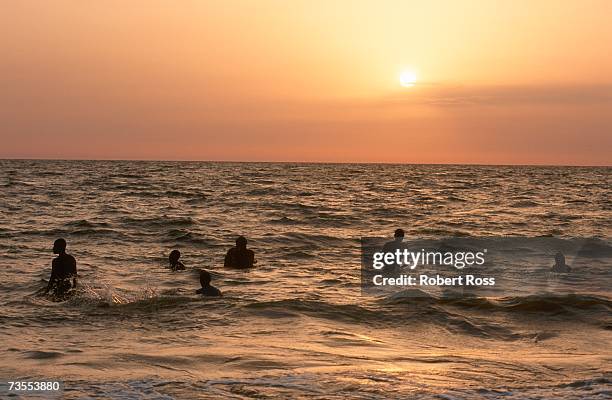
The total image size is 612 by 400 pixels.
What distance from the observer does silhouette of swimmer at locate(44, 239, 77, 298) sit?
15.8 metres

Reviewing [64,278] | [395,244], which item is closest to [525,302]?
[395,244]

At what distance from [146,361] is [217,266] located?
12.0 meters

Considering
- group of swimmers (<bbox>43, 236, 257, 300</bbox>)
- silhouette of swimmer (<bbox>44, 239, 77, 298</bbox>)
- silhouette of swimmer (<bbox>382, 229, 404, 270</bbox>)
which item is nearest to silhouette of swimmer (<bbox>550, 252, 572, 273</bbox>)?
silhouette of swimmer (<bbox>382, 229, 404, 270</bbox>)

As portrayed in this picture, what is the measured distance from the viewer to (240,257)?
20391 mm

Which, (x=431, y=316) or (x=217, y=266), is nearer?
(x=431, y=316)

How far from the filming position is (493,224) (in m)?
38.3

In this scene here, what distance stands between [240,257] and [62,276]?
556 cm

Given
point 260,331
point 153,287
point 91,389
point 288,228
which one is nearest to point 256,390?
point 91,389

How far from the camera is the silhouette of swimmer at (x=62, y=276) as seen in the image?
51.7 ft

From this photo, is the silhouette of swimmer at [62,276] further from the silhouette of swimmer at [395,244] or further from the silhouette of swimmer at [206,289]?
the silhouette of swimmer at [395,244]

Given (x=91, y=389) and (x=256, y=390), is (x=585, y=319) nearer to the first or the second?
(x=256, y=390)

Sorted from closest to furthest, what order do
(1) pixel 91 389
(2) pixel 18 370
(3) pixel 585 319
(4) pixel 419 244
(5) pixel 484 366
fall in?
(1) pixel 91 389 < (2) pixel 18 370 < (5) pixel 484 366 < (3) pixel 585 319 < (4) pixel 419 244

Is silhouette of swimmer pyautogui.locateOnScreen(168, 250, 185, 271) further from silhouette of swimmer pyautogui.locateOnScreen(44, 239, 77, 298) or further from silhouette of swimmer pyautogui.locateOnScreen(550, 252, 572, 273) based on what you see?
silhouette of swimmer pyautogui.locateOnScreen(550, 252, 572, 273)

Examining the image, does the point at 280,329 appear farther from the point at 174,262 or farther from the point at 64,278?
the point at 174,262
